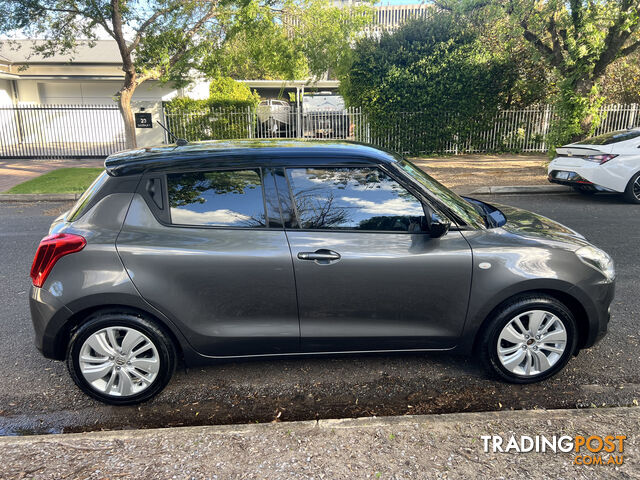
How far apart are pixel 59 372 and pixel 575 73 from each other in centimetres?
1335

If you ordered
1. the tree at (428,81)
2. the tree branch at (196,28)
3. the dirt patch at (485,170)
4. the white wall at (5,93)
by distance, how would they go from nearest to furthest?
the dirt patch at (485,170), the tree branch at (196,28), the tree at (428,81), the white wall at (5,93)

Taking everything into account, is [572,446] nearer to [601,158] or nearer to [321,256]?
[321,256]

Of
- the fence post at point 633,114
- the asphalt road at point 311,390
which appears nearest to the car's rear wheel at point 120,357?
the asphalt road at point 311,390

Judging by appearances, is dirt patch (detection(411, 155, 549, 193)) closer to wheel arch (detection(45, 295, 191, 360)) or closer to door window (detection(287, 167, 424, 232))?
door window (detection(287, 167, 424, 232))

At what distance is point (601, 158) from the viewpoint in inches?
367

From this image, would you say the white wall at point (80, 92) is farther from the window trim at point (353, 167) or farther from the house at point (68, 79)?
the window trim at point (353, 167)

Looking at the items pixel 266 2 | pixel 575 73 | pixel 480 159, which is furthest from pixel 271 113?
pixel 575 73

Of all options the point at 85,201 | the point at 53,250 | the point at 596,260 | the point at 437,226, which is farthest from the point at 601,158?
the point at 53,250

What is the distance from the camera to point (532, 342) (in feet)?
10.8

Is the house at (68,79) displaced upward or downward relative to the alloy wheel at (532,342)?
upward

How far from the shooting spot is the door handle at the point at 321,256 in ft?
10.1

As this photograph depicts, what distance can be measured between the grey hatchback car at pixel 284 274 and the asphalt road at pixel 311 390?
0.58ft

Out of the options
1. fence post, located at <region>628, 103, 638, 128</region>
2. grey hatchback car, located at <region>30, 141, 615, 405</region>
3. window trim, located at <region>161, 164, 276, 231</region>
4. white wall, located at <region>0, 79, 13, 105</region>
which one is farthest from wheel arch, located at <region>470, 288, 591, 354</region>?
white wall, located at <region>0, 79, 13, 105</region>

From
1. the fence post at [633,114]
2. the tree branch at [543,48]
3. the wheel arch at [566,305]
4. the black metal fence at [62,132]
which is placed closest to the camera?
the wheel arch at [566,305]
